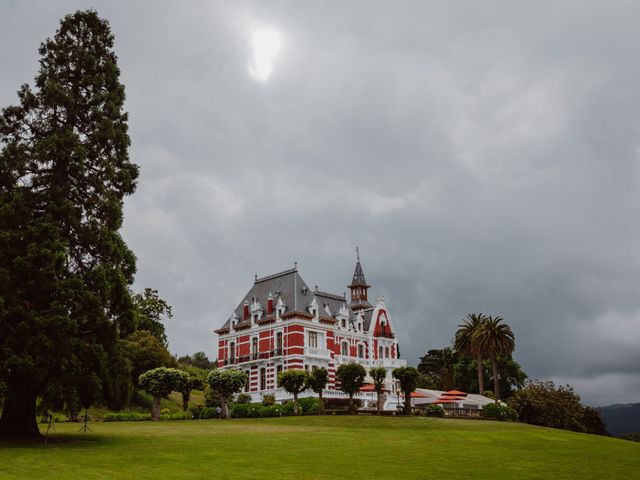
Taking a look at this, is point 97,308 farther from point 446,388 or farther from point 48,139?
point 446,388

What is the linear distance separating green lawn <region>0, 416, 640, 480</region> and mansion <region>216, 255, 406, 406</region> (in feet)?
95.9

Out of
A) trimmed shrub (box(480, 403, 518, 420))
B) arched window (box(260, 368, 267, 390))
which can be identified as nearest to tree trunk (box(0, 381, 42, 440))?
trimmed shrub (box(480, 403, 518, 420))

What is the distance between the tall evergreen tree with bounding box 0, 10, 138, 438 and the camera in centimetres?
2750

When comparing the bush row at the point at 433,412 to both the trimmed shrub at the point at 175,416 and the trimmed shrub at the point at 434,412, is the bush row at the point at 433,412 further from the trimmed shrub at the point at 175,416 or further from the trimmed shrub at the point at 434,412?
the trimmed shrub at the point at 175,416

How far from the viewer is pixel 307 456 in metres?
26.0

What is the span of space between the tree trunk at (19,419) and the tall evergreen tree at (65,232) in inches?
1.8

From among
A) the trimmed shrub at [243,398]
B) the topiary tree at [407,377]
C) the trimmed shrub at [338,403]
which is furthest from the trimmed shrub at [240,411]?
the topiary tree at [407,377]

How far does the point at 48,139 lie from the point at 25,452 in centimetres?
1463

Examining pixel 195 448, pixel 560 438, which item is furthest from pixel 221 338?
pixel 195 448

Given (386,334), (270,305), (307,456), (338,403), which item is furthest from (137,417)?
(386,334)

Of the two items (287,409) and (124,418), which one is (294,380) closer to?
(287,409)

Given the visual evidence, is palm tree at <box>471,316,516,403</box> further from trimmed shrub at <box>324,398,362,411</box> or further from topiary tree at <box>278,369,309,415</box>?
topiary tree at <box>278,369,309,415</box>

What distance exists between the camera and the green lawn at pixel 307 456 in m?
21.6

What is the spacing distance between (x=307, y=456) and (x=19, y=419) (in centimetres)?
1377
